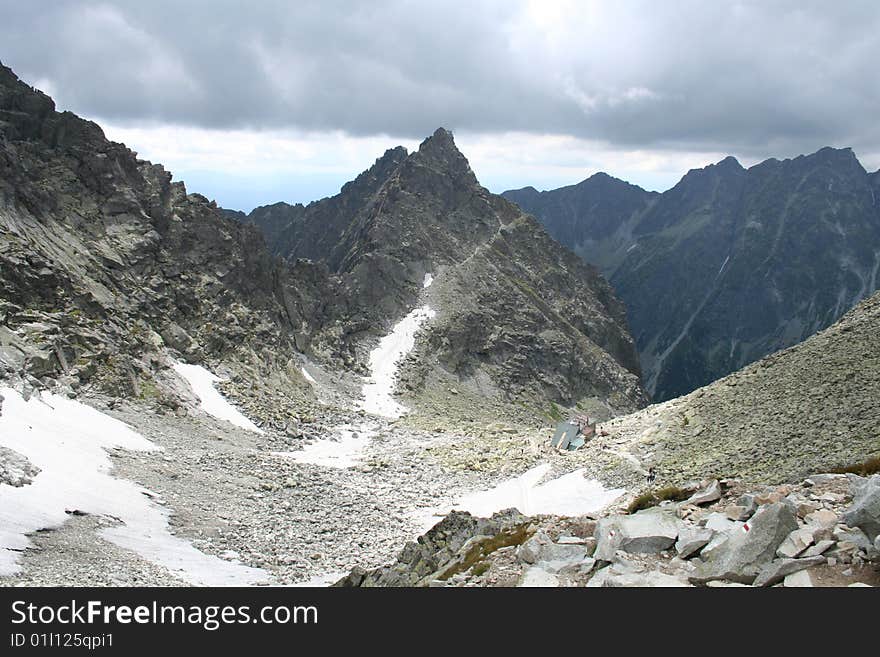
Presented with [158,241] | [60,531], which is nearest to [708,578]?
[60,531]

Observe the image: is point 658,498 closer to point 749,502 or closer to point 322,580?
point 749,502

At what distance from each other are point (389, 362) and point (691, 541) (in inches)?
3759

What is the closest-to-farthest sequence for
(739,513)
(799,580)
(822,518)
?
(799,580) < (822,518) < (739,513)

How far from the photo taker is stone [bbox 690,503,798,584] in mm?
14953

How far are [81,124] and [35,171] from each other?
9.55 m

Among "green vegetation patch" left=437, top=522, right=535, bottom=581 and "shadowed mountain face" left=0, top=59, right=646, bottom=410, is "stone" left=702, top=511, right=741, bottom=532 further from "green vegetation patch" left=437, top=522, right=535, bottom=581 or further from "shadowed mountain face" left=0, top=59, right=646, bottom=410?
"shadowed mountain face" left=0, top=59, right=646, bottom=410

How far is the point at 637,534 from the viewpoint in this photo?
17672 millimetres

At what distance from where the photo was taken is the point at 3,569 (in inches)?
968

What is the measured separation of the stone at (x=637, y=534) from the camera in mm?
17391

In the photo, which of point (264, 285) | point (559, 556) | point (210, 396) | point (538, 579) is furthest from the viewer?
point (264, 285)

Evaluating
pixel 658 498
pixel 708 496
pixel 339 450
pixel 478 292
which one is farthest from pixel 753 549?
pixel 478 292

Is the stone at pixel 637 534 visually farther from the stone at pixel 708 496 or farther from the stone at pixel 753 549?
the stone at pixel 708 496

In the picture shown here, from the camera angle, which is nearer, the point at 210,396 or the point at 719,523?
the point at 719,523

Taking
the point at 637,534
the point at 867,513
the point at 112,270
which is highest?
the point at 112,270
